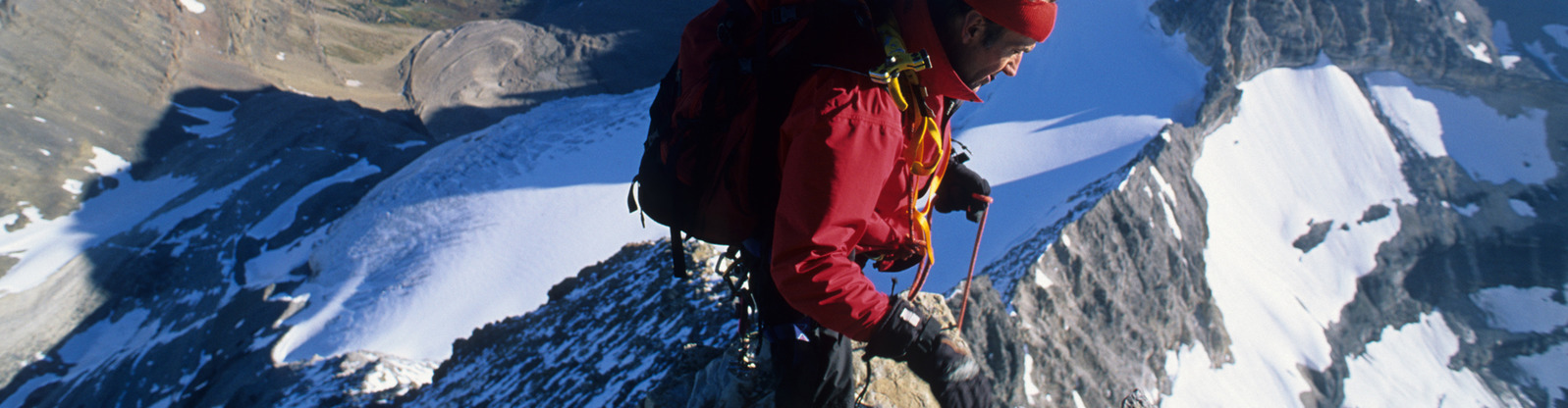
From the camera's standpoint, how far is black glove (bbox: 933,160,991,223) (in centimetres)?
275

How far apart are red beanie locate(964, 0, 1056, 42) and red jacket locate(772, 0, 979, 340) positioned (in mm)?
165

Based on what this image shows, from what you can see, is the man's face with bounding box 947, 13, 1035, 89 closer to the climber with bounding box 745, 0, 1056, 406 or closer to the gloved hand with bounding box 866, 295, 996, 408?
the climber with bounding box 745, 0, 1056, 406

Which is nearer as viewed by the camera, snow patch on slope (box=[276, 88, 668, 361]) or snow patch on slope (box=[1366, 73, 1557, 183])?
snow patch on slope (box=[276, 88, 668, 361])

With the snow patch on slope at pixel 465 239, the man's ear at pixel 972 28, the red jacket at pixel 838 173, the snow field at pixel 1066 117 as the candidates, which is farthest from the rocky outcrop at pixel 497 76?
the man's ear at pixel 972 28

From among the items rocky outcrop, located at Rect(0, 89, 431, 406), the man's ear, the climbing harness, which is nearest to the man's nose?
the man's ear

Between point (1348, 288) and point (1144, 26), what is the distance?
240 inches

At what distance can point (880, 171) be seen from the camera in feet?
5.65

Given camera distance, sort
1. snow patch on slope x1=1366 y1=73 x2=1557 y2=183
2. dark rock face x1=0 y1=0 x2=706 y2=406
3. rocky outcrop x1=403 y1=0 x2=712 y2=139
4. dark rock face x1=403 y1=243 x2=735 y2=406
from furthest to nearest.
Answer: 1. rocky outcrop x1=403 y1=0 x2=712 y2=139
2. snow patch on slope x1=1366 y1=73 x2=1557 y2=183
3. dark rock face x1=0 y1=0 x2=706 y2=406
4. dark rock face x1=403 y1=243 x2=735 y2=406

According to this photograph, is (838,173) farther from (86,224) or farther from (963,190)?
(86,224)

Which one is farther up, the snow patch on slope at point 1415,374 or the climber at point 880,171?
the climber at point 880,171

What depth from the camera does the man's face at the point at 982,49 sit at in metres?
1.80

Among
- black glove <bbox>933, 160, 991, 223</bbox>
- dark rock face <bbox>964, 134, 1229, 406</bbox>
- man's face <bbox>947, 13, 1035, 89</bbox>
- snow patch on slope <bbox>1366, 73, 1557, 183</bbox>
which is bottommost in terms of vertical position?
snow patch on slope <bbox>1366, 73, 1557, 183</bbox>

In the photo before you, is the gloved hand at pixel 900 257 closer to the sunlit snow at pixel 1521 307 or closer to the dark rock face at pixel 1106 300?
the dark rock face at pixel 1106 300

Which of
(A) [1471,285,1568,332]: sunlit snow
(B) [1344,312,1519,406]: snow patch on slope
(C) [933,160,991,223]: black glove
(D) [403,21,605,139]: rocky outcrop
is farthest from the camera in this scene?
(D) [403,21,605,139]: rocky outcrop
